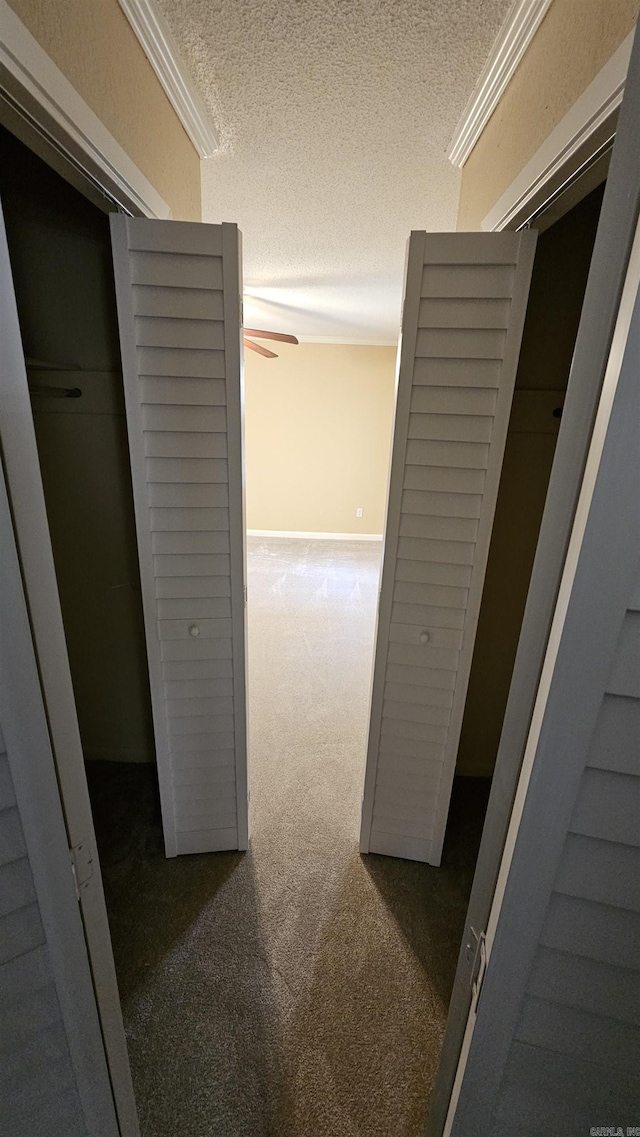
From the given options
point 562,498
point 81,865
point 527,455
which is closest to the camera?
point 562,498

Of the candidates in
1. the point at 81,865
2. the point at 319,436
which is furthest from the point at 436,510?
the point at 319,436

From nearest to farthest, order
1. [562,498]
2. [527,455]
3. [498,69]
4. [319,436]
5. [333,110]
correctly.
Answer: [562,498] → [498,69] → [333,110] → [527,455] → [319,436]

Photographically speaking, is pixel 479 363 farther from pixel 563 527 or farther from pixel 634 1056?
pixel 634 1056

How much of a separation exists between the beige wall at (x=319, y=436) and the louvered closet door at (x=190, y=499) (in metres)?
4.36

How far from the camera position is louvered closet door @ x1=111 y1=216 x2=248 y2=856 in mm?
1185

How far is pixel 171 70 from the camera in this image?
1352 millimetres

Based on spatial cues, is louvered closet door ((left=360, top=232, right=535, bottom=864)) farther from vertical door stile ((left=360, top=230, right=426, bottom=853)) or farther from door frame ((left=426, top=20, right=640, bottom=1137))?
door frame ((left=426, top=20, right=640, bottom=1137))

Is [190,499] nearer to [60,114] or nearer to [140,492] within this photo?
[140,492]

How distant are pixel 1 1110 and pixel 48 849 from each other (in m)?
0.44

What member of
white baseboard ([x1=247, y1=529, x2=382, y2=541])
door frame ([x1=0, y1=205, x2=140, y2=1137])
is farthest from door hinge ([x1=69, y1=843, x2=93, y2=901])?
white baseboard ([x1=247, y1=529, x2=382, y2=541])

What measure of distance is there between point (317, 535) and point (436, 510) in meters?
4.78

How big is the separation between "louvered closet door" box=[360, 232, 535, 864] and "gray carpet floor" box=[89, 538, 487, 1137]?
226mm

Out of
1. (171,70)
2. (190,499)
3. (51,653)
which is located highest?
(171,70)

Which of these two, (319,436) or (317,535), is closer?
(319,436)
